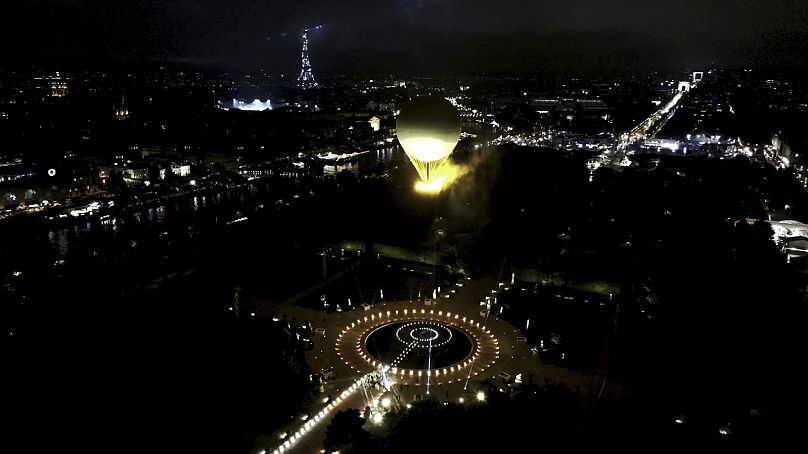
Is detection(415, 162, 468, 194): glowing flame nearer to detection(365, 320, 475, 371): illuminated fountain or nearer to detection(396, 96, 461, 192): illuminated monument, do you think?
detection(396, 96, 461, 192): illuminated monument

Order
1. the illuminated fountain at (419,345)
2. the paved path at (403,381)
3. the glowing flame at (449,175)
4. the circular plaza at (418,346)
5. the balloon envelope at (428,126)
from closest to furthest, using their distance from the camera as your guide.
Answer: the paved path at (403,381) → the circular plaza at (418,346) → the illuminated fountain at (419,345) → the balloon envelope at (428,126) → the glowing flame at (449,175)

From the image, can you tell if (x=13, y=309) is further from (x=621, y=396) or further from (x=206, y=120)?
(x=206, y=120)

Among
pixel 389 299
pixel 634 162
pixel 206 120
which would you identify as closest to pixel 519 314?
pixel 389 299

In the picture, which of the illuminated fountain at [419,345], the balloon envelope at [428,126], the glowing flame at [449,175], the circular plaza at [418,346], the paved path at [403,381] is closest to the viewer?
the paved path at [403,381]

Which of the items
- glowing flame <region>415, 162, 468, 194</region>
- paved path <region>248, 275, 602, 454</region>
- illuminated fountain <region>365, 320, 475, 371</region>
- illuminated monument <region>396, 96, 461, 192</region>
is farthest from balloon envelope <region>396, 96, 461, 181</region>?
glowing flame <region>415, 162, 468, 194</region>

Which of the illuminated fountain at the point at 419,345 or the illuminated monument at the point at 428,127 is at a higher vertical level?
the illuminated monument at the point at 428,127

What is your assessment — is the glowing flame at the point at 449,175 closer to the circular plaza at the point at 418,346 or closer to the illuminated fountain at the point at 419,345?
the circular plaza at the point at 418,346

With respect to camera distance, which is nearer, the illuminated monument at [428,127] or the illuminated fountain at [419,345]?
the illuminated fountain at [419,345]

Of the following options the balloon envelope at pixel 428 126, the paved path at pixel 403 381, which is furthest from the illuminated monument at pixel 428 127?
the paved path at pixel 403 381

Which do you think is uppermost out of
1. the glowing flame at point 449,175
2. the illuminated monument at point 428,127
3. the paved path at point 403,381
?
the illuminated monument at point 428,127

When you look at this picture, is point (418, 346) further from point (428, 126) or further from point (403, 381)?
point (428, 126)
